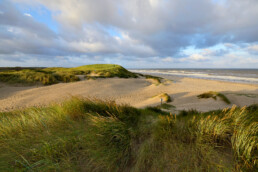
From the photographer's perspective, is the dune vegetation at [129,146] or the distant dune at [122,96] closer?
the dune vegetation at [129,146]

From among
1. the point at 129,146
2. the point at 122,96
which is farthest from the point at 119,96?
the point at 129,146

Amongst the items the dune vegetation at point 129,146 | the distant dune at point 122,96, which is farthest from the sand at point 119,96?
the dune vegetation at point 129,146

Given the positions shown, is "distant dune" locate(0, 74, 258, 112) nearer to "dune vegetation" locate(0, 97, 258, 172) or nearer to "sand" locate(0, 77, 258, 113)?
"sand" locate(0, 77, 258, 113)

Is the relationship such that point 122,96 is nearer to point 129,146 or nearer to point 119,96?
point 119,96

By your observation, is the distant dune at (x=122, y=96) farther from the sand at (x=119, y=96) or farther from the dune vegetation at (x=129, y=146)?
the dune vegetation at (x=129, y=146)

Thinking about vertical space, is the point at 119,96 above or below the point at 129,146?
below

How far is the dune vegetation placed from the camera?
1797 millimetres

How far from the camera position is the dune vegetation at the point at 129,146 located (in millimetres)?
1797

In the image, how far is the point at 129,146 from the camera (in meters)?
2.19

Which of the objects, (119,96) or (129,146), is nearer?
(129,146)

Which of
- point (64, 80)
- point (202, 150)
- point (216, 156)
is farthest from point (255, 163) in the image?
point (64, 80)

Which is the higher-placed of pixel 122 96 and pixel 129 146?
pixel 129 146

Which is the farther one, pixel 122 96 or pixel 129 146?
pixel 122 96

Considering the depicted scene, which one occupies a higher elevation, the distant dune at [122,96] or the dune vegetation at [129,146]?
the dune vegetation at [129,146]
